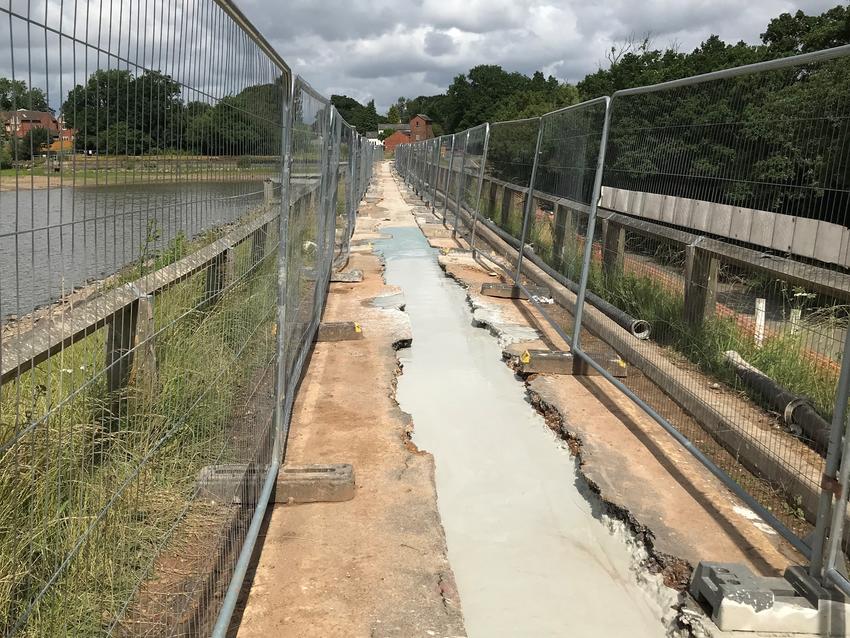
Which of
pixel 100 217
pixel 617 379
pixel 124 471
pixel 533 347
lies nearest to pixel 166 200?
pixel 100 217

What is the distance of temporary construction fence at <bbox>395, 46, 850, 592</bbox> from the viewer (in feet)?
12.4

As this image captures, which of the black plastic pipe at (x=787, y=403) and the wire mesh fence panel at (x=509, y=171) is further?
the wire mesh fence panel at (x=509, y=171)

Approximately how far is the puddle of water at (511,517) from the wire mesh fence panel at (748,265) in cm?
94

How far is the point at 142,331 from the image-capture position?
281cm

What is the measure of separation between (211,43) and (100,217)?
3.60ft

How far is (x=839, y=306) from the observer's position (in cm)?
377

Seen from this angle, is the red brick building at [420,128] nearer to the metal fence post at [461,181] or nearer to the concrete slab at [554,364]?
the metal fence post at [461,181]

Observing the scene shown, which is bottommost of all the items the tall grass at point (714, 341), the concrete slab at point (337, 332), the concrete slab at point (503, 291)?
the concrete slab at point (337, 332)

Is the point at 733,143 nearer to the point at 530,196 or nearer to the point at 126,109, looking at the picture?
the point at 126,109

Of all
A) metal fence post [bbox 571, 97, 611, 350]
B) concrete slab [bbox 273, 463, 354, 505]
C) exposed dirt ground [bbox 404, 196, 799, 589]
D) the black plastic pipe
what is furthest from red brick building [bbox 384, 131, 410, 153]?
concrete slab [bbox 273, 463, 354, 505]

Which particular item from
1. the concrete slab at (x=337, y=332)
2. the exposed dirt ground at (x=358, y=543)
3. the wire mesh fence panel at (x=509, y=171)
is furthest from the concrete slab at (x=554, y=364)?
the wire mesh fence panel at (x=509, y=171)

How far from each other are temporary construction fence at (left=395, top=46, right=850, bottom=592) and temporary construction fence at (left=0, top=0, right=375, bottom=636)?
2457 millimetres

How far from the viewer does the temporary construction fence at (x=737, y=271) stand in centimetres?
379

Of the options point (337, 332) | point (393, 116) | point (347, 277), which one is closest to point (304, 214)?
point (337, 332)
